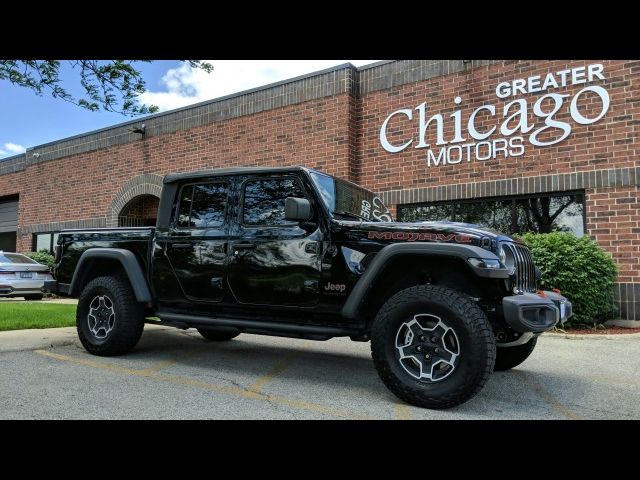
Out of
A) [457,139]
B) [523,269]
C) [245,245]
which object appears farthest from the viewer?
[457,139]

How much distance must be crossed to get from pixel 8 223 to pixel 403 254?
21.0 m

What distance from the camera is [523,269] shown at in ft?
13.6

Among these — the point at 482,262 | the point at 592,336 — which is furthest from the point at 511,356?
the point at 592,336

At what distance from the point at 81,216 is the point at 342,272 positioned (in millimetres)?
14657

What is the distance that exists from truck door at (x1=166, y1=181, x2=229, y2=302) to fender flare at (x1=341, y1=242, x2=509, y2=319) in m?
1.43

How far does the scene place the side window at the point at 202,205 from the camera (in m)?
5.15

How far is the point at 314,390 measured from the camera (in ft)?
13.9

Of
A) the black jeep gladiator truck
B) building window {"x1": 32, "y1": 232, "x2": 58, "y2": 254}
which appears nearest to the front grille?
the black jeep gladiator truck

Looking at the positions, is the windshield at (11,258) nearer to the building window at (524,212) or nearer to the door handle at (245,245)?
the building window at (524,212)

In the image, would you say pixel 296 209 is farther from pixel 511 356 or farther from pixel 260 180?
pixel 511 356

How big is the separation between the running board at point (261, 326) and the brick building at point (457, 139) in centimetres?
630

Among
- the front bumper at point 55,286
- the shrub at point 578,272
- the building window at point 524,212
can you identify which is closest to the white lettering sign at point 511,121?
the building window at point 524,212

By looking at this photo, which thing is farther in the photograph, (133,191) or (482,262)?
(133,191)

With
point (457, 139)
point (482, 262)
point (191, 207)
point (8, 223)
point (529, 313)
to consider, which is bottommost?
point (529, 313)
